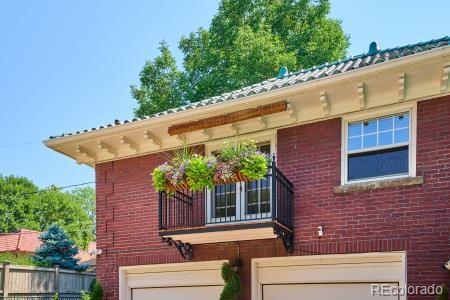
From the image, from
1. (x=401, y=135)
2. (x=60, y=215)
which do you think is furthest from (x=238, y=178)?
(x=60, y=215)

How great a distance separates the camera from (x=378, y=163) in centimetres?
886

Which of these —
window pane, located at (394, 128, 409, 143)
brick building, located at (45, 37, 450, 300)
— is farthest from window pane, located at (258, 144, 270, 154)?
window pane, located at (394, 128, 409, 143)

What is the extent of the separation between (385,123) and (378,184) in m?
0.97

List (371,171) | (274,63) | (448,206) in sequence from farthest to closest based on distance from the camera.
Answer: (274,63) < (371,171) < (448,206)

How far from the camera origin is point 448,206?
8094 millimetres

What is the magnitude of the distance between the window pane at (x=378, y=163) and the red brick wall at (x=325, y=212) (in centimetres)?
23

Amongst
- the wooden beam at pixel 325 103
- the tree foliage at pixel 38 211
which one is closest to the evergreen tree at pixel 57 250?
the wooden beam at pixel 325 103

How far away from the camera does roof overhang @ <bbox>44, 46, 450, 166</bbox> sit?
27.0 feet

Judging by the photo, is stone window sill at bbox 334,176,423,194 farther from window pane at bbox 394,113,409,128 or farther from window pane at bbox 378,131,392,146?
window pane at bbox 394,113,409,128

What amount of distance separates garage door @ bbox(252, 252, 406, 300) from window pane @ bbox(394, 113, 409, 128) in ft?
6.23

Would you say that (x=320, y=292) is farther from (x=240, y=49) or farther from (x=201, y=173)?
(x=240, y=49)

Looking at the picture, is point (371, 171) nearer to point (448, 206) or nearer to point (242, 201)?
point (448, 206)

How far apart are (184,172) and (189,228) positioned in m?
0.98

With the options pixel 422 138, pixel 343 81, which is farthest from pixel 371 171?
pixel 343 81
